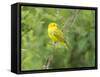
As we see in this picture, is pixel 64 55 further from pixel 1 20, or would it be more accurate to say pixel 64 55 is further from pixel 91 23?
pixel 1 20

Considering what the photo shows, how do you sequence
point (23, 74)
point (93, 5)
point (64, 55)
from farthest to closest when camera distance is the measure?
1. point (93, 5)
2. point (64, 55)
3. point (23, 74)

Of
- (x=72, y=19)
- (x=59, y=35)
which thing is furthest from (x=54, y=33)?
(x=72, y=19)

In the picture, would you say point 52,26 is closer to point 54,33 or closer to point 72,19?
point 54,33

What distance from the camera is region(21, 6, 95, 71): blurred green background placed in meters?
2.25

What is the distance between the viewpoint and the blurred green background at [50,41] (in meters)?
2.25

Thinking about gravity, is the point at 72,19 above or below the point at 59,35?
above

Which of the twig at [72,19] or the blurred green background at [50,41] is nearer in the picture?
the blurred green background at [50,41]

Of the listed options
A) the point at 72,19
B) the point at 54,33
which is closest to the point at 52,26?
the point at 54,33

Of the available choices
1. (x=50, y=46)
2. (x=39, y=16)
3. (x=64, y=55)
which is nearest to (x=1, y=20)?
(x=39, y=16)

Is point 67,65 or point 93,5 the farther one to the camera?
point 93,5

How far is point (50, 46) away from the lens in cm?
234

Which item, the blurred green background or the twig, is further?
the twig

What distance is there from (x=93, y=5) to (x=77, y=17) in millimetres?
239

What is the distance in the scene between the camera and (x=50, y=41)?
2.33 metres
